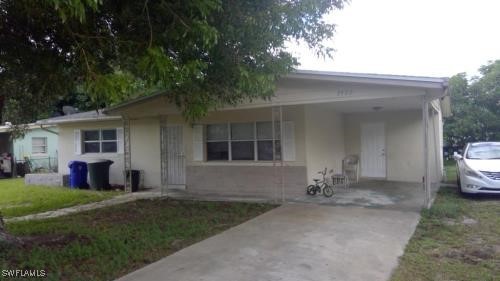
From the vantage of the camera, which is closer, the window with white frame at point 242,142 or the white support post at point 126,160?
the window with white frame at point 242,142

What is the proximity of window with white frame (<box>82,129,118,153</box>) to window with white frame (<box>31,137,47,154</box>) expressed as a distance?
8.09 meters

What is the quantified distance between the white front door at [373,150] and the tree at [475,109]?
9.95 m

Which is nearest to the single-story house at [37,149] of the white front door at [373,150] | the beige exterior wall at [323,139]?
the beige exterior wall at [323,139]

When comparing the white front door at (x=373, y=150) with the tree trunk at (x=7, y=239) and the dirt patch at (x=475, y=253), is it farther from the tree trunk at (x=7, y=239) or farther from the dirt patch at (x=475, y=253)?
the tree trunk at (x=7, y=239)

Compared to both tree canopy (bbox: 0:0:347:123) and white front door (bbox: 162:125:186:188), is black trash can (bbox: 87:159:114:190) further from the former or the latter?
tree canopy (bbox: 0:0:347:123)

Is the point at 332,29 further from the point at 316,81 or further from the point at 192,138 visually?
the point at 192,138

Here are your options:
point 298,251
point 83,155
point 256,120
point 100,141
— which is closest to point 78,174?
point 83,155

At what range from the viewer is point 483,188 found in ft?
30.1

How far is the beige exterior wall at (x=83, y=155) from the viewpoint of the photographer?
542 inches

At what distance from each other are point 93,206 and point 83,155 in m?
5.29

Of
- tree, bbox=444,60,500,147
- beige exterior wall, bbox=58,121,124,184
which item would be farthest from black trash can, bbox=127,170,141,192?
tree, bbox=444,60,500,147

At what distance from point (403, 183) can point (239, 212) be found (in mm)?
6538

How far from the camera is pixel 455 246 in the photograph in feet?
18.8

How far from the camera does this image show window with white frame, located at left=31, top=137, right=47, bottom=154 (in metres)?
20.7
